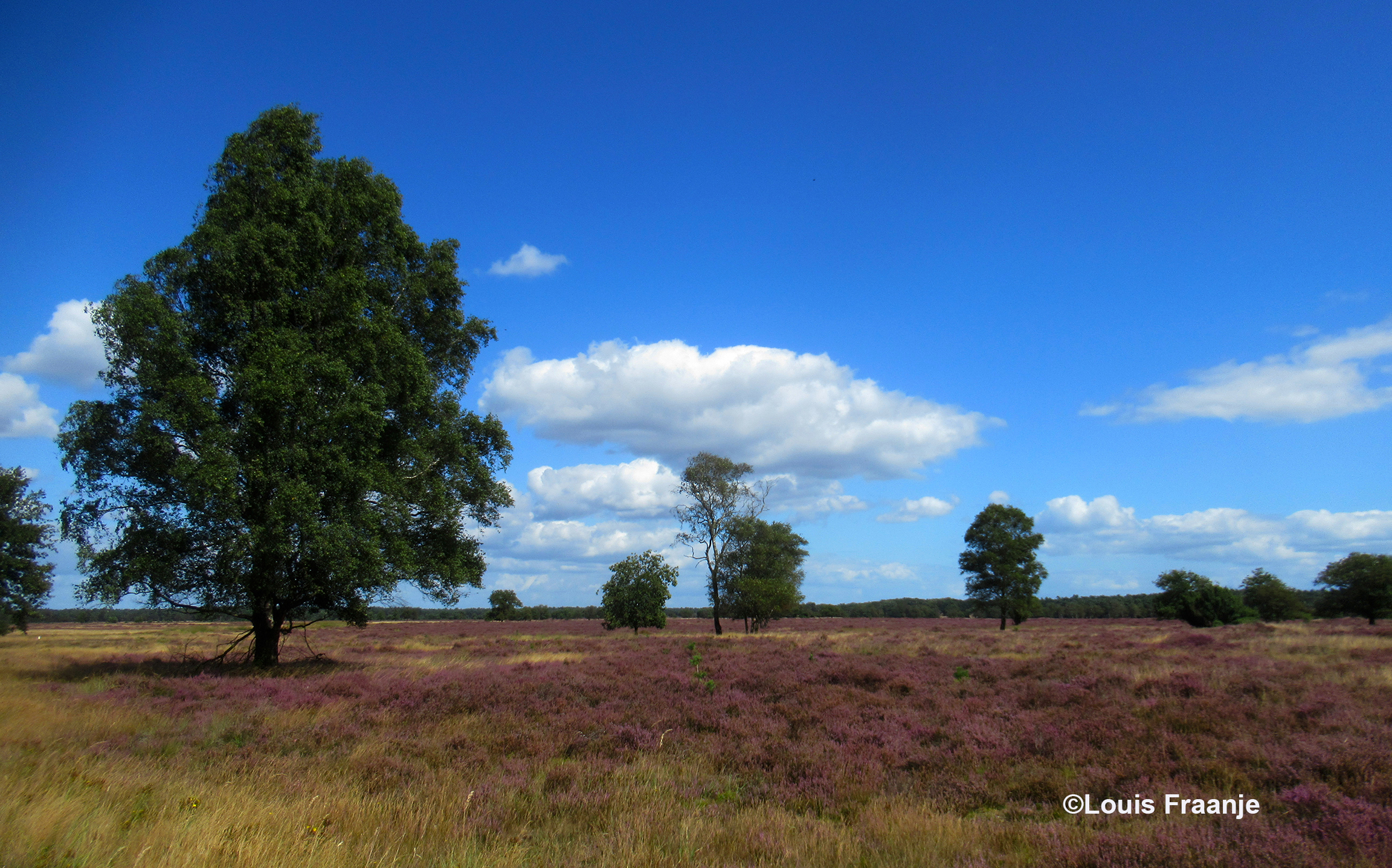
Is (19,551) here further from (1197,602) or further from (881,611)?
(881,611)

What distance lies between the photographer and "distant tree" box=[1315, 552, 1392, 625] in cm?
3316

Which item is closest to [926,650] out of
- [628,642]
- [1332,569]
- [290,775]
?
[628,642]

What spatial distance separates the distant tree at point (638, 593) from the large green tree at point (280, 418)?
2304cm

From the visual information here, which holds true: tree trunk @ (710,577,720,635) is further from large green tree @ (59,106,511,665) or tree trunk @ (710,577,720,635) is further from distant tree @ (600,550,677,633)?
large green tree @ (59,106,511,665)

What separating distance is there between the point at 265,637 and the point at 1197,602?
178 ft

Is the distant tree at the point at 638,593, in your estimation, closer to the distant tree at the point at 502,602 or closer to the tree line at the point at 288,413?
the tree line at the point at 288,413

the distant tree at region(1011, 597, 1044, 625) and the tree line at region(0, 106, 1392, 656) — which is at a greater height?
the tree line at region(0, 106, 1392, 656)

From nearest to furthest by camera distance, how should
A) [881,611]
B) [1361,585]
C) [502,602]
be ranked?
1. [1361,585]
2. [502,602]
3. [881,611]

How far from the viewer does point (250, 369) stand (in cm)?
1554

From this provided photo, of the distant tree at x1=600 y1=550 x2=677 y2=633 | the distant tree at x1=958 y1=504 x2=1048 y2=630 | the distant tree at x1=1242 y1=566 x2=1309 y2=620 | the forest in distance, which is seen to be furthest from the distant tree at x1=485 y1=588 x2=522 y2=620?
the distant tree at x1=1242 y1=566 x2=1309 y2=620

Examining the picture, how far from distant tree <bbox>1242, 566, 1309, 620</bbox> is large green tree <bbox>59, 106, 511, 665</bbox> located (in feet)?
180

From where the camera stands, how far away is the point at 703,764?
930cm

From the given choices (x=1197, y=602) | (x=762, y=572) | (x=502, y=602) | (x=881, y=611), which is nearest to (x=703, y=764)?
(x=762, y=572)

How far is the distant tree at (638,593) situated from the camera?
42.3m
